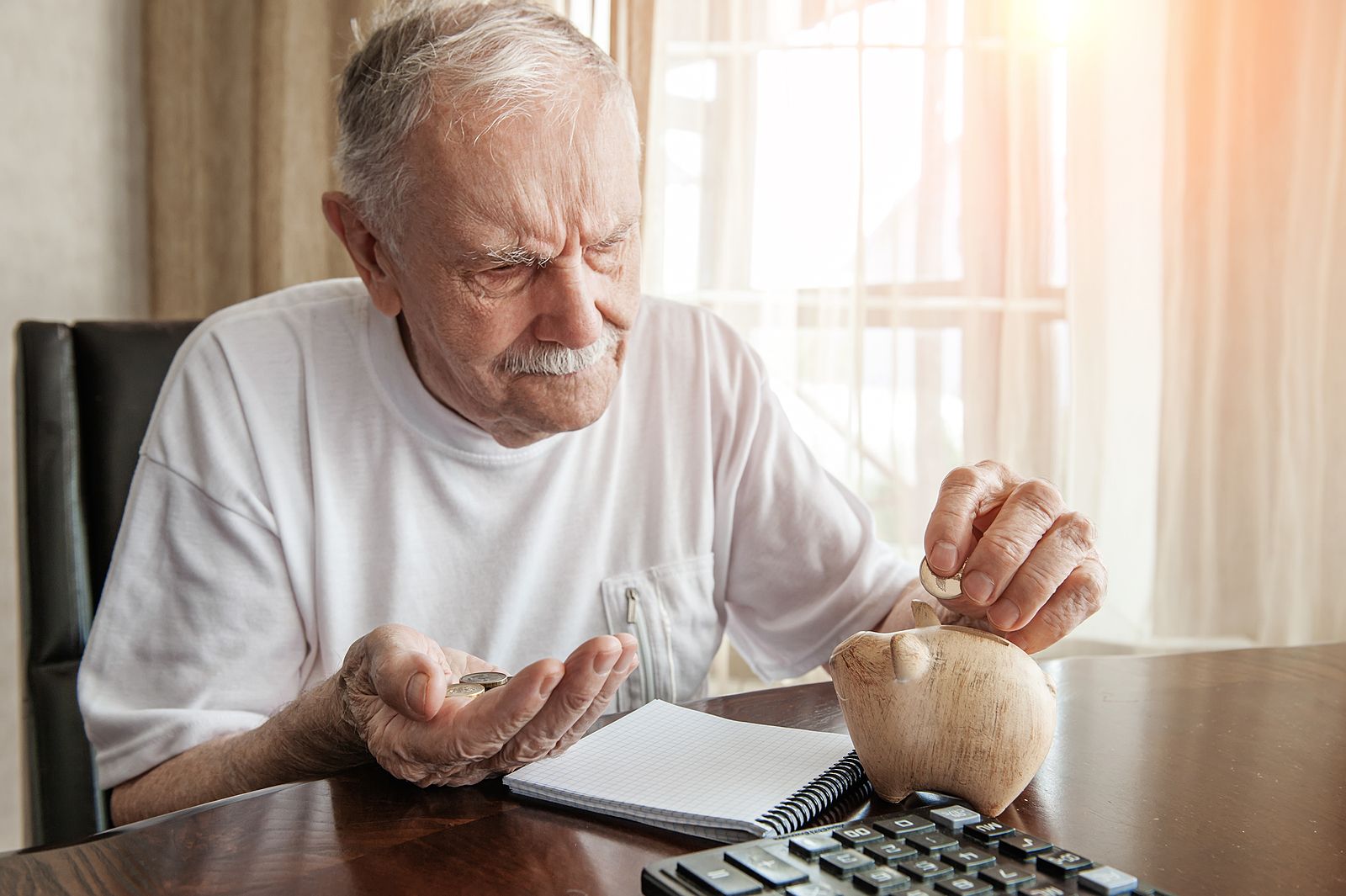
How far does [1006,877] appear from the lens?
1.86ft

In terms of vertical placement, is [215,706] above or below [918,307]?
below

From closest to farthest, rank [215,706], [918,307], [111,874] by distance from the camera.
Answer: [111,874] < [215,706] < [918,307]

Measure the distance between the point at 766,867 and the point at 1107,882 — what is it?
0.56 feet

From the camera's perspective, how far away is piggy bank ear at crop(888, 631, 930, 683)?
0.69m

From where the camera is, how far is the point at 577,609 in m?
1.32

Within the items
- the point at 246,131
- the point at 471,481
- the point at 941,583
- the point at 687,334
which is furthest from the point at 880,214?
the point at 941,583

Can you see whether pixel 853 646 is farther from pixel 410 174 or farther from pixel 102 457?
pixel 102 457

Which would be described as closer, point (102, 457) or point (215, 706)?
point (215, 706)

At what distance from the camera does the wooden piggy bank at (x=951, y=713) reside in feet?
2.27

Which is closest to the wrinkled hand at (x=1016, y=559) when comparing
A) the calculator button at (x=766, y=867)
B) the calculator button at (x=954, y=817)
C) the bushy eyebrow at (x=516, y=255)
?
the calculator button at (x=954, y=817)

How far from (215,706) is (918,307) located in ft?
5.78

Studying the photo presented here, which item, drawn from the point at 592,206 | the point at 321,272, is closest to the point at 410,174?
the point at 592,206

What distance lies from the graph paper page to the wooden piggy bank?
8cm

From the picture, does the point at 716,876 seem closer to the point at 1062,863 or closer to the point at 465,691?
the point at 1062,863
